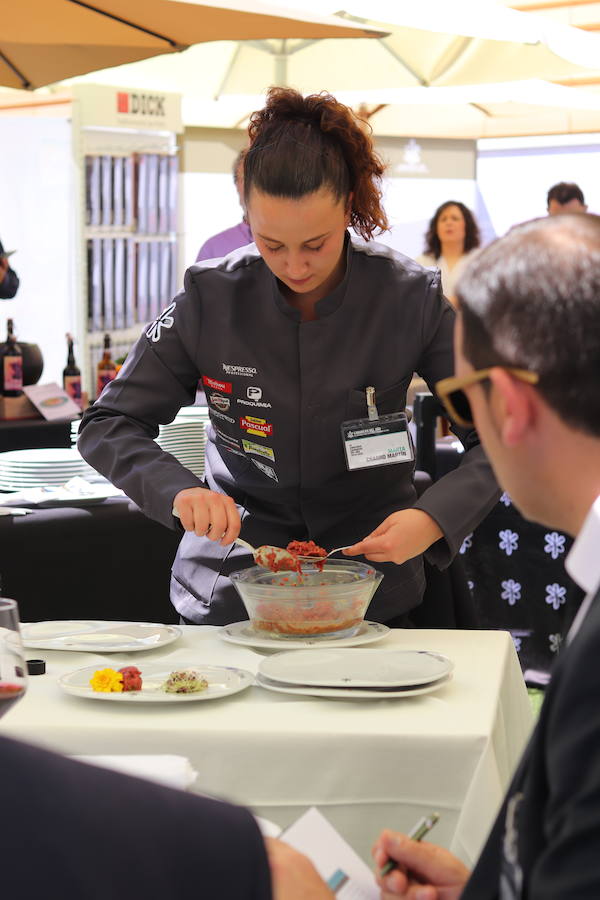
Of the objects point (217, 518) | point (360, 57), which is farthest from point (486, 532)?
point (360, 57)

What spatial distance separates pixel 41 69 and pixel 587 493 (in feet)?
12.8

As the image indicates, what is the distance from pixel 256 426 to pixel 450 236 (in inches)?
234

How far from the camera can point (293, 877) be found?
2.93ft

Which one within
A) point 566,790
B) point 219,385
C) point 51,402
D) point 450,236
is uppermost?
point 450,236

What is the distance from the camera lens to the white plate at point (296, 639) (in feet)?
6.15

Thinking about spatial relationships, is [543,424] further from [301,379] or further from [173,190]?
[173,190]

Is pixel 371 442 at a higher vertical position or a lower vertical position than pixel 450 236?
lower

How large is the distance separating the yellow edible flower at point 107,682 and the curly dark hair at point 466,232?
6451mm

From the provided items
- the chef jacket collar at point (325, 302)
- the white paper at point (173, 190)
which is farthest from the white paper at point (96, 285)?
the chef jacket collar at point (325, 302)

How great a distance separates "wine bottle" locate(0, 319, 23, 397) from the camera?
14.9 feet

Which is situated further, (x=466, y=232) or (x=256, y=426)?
(x=466, y=232)

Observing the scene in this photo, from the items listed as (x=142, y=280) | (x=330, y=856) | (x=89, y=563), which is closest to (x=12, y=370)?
(x=89, y=563)

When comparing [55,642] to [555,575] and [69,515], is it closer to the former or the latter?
[69,515]

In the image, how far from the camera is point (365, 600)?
1.93m
